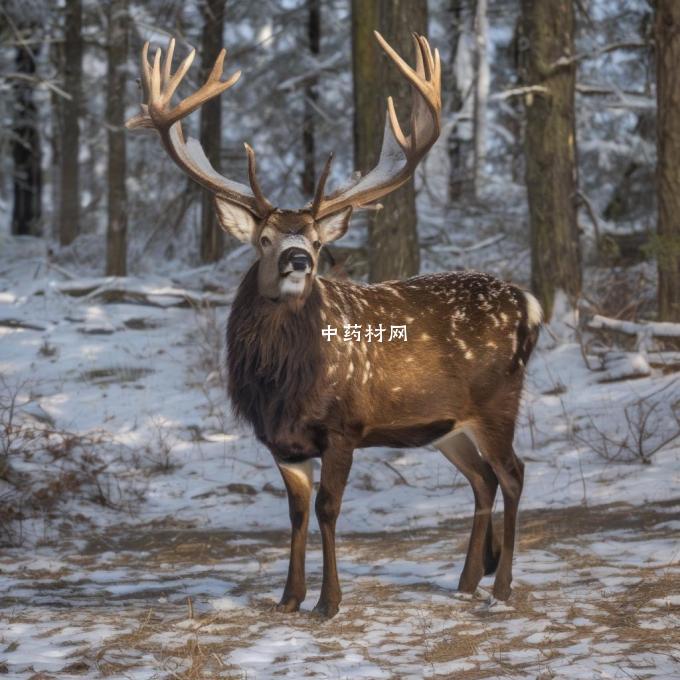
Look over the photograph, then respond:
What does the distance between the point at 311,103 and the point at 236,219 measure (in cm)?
1396

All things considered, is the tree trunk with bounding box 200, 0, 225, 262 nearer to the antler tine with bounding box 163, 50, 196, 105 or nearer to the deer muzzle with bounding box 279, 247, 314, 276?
the antler tine with bounding box 163, 50, 196, 105

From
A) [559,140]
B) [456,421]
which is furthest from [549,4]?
[456,421]

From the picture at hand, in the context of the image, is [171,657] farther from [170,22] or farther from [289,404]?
[170,22]

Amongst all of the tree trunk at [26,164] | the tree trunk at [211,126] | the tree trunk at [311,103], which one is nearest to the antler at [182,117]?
the tree trunk at [211,126]

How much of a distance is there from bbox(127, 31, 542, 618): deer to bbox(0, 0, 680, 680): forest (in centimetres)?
11

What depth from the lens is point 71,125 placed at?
68.7ft

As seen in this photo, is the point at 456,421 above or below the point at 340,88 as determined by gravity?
below

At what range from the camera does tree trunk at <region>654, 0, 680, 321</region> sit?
32.4 feet

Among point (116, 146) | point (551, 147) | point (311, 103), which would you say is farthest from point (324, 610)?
point (311, 103)

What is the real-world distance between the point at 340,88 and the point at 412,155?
48.0 feet

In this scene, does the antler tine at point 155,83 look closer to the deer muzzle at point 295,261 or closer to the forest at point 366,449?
the forest at point 366,449

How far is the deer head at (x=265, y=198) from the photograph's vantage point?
6016mm

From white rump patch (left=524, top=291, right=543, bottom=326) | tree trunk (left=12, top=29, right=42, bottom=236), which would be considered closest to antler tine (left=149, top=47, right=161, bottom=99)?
white rump patch (left=524, top=291, right=543, bottom=326)

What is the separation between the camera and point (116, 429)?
10.0 meters
